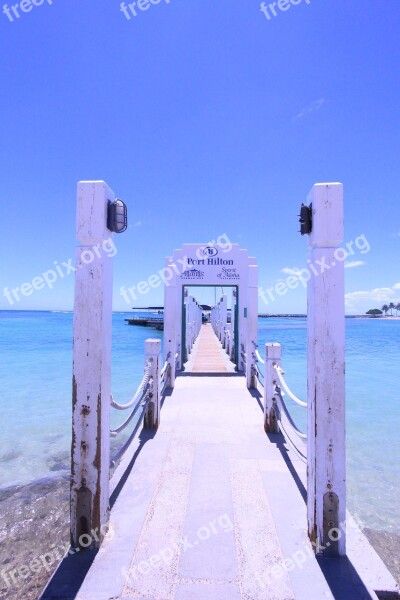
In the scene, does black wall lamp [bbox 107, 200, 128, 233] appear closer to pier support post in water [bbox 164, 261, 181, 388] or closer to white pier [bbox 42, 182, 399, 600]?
white pier [bbox 42, 182, 399, 600]

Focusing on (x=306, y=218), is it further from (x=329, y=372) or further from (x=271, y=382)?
(x=271, y=382)

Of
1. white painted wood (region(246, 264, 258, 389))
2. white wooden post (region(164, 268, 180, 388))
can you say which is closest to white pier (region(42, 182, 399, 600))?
white painted wood (region(246, 264, 258, 389))

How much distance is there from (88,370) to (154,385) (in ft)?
9.38

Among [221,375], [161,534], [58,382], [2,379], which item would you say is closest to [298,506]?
[161,534]

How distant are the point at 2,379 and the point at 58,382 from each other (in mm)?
3418

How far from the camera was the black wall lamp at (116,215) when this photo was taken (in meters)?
2.96

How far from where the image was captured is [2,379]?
1730cm

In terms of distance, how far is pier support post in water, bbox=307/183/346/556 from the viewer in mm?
2686

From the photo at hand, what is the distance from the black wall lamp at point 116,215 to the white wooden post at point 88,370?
13cm

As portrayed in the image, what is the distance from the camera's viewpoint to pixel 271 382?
534 cm

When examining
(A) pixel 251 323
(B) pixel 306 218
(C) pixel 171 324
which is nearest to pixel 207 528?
(B) pixel 306 218

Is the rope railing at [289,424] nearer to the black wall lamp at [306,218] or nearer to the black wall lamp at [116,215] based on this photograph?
the black wall lamp at [306,218]

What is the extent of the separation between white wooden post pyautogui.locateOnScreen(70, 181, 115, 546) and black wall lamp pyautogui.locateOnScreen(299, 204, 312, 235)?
167cm

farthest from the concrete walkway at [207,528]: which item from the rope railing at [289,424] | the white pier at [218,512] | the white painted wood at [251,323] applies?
the white painted wood at [251,323]
